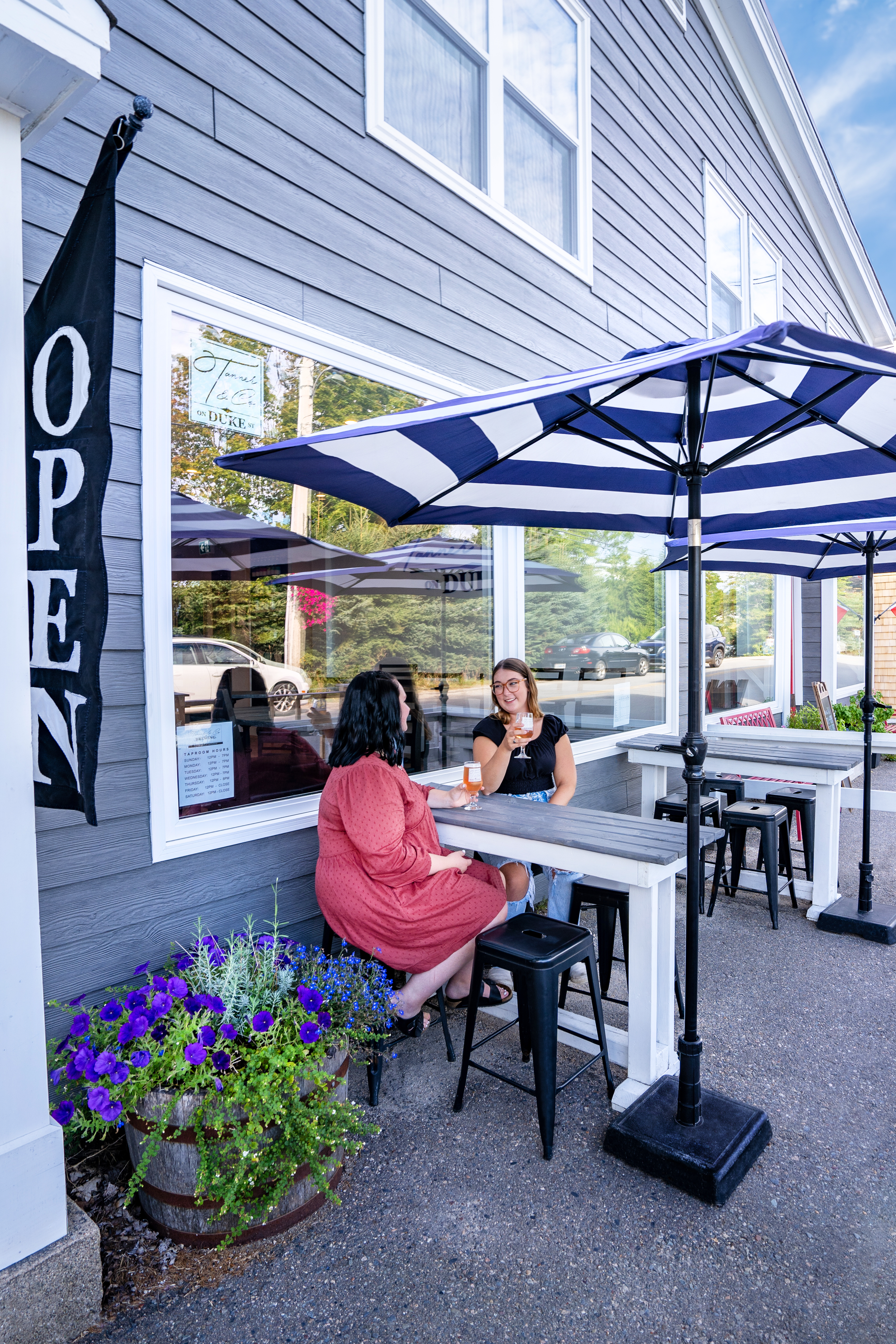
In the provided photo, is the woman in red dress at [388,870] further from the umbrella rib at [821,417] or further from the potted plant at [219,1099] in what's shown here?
the umbrella rib at [821,417]

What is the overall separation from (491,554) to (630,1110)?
2.86 meters

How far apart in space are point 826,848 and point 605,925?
6.07 ft

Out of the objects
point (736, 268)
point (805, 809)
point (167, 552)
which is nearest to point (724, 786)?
point (805, 809)

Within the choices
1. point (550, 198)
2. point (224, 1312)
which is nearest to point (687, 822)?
point (224, 1312)

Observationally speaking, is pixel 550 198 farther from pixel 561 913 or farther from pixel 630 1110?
pixel 630 1110

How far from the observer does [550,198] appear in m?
4.64

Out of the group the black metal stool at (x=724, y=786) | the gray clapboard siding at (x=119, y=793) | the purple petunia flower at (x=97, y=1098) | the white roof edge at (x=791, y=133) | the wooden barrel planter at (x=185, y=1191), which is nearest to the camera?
the purple petunia flower at (x=97, y=1098)

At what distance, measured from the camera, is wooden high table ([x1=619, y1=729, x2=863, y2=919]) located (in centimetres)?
427

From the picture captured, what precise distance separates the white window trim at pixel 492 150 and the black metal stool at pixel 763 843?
340 centimetres

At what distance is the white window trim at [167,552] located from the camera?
8.29 ft

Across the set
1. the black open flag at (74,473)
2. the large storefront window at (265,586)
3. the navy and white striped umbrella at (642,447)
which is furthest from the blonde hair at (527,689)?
the black open flag at (74,473)

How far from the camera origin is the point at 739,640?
759 centimetres

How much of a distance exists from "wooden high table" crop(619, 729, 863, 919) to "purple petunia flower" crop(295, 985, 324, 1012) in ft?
9.64

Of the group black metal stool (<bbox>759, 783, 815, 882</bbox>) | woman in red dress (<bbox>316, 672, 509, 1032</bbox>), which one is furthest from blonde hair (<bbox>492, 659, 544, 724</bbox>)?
black metal stool (<bbox>759, 783, 815, 882</bbox>)
